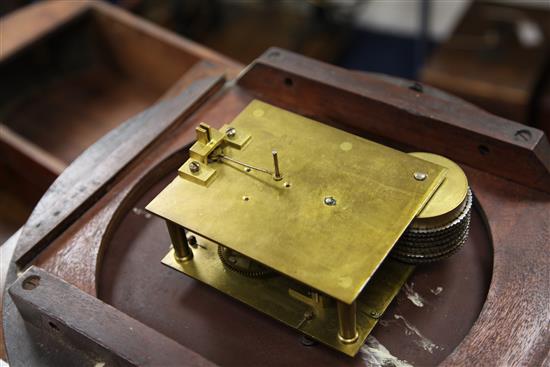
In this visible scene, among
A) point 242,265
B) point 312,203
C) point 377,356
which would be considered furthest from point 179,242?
point 377,356

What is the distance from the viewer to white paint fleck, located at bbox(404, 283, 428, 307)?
125 centimetres

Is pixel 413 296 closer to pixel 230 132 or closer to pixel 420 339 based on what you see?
pixel 420 339

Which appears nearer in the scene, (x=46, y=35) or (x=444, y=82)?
(x=46, y=35)

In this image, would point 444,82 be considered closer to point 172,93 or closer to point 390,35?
point 390,35

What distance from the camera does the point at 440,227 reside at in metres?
1.18

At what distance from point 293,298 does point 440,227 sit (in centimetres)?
26

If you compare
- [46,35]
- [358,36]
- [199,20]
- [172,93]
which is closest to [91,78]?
[46,35]

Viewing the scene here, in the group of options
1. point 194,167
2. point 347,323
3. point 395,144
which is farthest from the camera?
point 395,144

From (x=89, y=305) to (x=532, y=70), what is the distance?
6.26ft

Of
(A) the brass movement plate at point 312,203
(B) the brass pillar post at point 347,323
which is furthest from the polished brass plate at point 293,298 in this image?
(A) the brass movement plate at point 312,203

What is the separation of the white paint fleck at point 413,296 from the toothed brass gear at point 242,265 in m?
0.22

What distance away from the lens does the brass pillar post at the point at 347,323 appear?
1120 mm

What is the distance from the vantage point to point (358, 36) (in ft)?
11.1

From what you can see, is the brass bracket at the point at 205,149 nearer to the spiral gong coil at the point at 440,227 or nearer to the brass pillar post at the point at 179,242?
the brass pillar post at the point at 179,242
